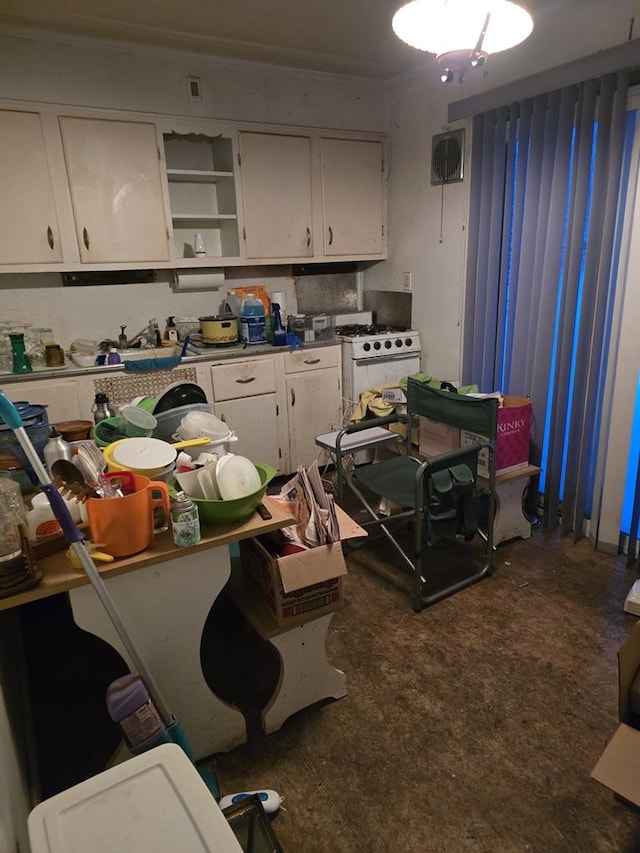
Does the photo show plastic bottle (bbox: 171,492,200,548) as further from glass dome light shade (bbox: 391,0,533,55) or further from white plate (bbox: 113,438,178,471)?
glass dome light shade (bbox: 391,0,533,55)

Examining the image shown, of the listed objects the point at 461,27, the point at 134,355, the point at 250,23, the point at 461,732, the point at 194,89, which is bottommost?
the point at 461,732

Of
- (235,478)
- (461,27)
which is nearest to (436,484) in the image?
(235,478)

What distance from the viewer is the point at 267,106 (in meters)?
3.44

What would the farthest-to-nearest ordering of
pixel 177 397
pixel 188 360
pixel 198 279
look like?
pixel 198 279, pixel 188 360, pixel 177 397

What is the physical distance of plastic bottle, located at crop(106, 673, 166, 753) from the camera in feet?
4.05

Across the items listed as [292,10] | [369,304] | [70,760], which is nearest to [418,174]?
[369,304]

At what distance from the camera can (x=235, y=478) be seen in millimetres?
1537

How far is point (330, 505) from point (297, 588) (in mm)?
273

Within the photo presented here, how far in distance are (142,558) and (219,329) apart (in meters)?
2.24

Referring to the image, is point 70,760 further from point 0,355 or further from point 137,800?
point 0,355

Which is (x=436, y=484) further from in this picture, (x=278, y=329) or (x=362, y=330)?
(x=362, y=330)

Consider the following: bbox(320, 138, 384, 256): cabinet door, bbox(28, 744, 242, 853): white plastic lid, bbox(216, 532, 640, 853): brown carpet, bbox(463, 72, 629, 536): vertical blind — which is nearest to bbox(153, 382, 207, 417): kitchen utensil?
bbox(216, 532, 640, 853): brown carpet

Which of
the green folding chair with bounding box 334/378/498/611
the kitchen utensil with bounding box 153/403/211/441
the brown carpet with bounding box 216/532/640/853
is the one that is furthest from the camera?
the green folding chair with bounding box 334/378/498/611

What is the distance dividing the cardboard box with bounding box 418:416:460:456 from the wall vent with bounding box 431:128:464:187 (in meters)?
1.54
